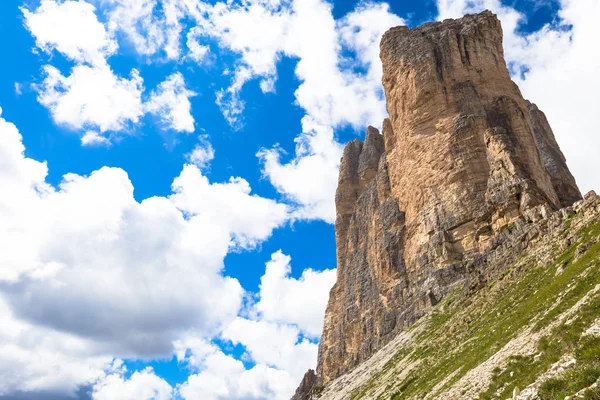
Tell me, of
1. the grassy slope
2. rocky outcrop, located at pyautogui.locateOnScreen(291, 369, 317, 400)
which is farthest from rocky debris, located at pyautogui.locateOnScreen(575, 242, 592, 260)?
rocky outcrop, located at pyautogui.locateOnScreen(291, 369, 317, 400)

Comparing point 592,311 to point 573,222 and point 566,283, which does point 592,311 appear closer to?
point 566,283

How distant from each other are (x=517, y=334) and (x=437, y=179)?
62627 mm

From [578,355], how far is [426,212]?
237ft

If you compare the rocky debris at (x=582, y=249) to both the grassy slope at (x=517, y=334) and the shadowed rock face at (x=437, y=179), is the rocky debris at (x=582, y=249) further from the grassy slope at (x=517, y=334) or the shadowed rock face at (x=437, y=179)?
the shadowed rock face at (x=437, y=179)

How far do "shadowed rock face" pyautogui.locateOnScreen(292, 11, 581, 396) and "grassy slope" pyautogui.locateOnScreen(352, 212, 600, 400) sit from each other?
19305 mm

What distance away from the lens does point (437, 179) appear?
275ft

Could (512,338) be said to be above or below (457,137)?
below

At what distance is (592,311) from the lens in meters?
17.0

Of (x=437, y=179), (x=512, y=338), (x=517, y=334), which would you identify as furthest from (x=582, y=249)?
(x=437, y=179)

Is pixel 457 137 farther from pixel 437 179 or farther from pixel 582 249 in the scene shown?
pixel 582 249

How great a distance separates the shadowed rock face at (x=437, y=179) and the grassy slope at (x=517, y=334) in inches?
760

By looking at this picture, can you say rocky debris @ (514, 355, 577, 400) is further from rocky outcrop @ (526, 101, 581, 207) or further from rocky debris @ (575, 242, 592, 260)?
rocky outcrop @ (526, 101, 581, 207)

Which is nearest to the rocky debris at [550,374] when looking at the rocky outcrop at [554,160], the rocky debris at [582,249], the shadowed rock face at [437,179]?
the rocky debris at [582,249]

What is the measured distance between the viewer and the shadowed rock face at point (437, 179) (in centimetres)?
7119
